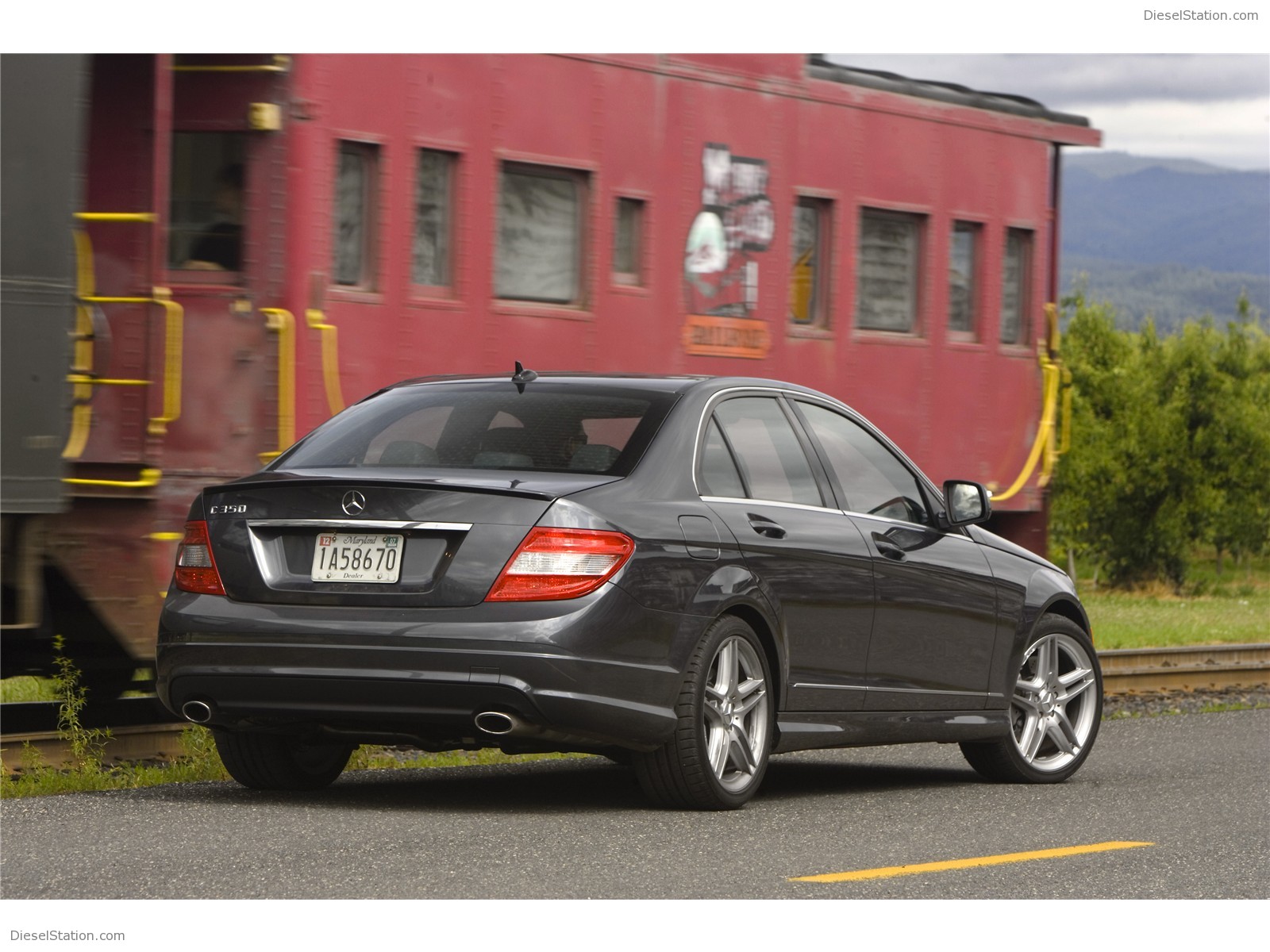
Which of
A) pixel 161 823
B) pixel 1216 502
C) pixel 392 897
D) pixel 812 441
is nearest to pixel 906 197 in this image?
pixel 812 441

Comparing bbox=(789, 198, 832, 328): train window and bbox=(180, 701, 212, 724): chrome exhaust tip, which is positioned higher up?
bbox=(789, 198, 832, 328): train window

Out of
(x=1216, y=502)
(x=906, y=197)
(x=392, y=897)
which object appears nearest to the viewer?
(x=392, y=897)

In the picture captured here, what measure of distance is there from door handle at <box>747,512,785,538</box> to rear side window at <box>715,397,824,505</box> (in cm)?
12

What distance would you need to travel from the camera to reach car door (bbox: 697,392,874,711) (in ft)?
25.2

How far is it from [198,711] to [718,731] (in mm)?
1735

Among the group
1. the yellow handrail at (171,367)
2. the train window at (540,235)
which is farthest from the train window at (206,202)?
the train window at (540,235)

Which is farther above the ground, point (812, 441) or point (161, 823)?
point (812, 441)

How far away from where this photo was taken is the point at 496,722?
22.5ft

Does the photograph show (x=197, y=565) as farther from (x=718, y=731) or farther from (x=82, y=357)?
(x=82, y=357)

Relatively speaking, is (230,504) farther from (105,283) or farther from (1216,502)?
(1216,502)

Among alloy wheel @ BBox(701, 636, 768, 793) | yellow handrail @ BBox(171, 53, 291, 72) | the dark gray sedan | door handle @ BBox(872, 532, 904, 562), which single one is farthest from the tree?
alloy wheel @ BBox(701, 636, 768, 793)

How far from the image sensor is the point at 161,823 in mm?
6980

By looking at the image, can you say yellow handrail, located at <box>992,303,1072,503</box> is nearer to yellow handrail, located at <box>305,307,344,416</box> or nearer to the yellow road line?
yellow handrail, located at <box>305,307,344,416</box>

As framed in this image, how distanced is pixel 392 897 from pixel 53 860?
3.95 feet
